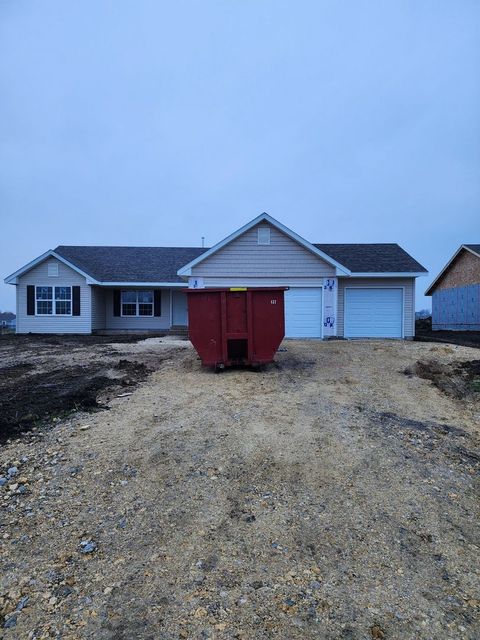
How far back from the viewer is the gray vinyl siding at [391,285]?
16.0 m

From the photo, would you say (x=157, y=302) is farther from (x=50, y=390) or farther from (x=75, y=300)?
(x=50, y=390)

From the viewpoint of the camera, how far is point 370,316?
1614cm

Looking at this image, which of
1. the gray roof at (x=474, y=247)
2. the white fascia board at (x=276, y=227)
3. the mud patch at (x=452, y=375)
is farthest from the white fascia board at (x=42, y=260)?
the gray roof at (x=474, y=247)

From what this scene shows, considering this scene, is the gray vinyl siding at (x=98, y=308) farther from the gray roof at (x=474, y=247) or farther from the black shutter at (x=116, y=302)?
the gray roof at (x=474, y=247)

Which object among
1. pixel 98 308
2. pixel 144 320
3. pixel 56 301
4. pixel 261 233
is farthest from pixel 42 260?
pixel 261 233

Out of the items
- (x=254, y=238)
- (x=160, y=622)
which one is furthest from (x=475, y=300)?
(x=160, y=622)

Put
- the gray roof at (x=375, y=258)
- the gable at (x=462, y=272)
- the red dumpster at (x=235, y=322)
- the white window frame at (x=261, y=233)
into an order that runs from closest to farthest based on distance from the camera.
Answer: the red dumpster at (x=235, y=322) < the white window frame at (x=261, y=233) < the gray roof at (x=375, y=258) < the gable at (x=462, y=272)

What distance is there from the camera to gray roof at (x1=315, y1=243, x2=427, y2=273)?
52.2 feet

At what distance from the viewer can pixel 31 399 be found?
6.81m

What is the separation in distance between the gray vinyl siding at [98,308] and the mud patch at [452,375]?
15.0 m

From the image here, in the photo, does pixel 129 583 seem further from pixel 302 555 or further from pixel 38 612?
pixel 302 555

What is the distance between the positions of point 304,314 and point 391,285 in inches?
148

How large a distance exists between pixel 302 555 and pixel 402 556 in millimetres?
766

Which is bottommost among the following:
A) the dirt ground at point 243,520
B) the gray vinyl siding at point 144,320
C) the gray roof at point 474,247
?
the dirt ground at point 243,520
